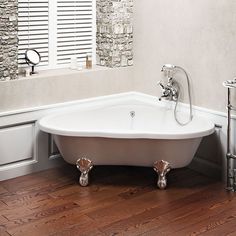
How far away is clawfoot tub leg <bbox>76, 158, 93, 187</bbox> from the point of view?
3.84 m

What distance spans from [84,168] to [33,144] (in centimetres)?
55

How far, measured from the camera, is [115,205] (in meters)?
3.55

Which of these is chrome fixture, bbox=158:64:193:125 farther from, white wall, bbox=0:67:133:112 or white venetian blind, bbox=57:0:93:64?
white venetian blind, bbox=57:0:93:64

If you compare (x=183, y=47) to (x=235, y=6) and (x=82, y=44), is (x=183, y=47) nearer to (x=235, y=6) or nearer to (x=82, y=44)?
(x=235, y=6)

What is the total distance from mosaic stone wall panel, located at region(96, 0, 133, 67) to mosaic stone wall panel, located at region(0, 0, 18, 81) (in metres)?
0.97

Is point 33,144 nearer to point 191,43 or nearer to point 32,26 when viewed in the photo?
point 32,26

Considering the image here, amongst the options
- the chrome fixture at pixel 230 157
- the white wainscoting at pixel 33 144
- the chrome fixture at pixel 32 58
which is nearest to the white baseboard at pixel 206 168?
the white wainscoting at pixel 33 144

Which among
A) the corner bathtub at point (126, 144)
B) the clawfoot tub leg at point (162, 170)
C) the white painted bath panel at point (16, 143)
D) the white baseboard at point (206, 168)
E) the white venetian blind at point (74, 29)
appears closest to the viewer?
the corner bathtub at point (126, 144)

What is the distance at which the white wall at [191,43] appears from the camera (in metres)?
3.87

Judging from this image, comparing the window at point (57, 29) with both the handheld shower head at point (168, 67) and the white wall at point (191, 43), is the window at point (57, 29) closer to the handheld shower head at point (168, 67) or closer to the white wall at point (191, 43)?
the white wall at point (191, 43)

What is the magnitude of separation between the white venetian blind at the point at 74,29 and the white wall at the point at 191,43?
448 mm

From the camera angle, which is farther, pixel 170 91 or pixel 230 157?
pixel 170 91

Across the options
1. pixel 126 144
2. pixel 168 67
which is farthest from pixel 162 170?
pixel 168 67

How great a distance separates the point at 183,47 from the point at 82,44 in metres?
0.99
